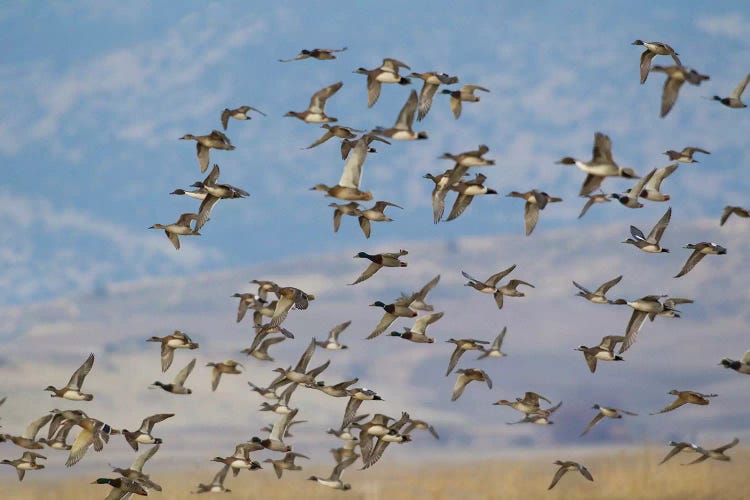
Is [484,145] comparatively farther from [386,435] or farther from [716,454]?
[716,454]

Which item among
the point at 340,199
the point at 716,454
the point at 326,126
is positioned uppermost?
the point at 326,126

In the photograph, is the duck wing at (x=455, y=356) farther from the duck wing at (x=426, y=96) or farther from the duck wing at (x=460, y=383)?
the duck wing at (x=426, y=96)

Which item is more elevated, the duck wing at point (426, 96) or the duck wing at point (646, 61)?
the duck wing at point (646, 61)

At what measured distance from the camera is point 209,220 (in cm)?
3431

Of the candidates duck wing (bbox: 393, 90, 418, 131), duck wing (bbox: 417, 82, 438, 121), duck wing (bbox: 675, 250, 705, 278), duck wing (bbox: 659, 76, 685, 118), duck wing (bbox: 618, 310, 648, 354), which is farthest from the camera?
duck wing (bbox: 675, 250, 705, 278)

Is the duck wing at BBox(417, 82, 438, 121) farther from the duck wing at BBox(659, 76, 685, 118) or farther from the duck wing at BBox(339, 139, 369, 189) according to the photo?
the duck wing at BBox(659, 76, 685, 118)

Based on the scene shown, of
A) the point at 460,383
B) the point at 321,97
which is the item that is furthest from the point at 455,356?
the point at 321,97

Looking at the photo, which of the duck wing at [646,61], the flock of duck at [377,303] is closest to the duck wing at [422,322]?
the flock of duck at [377,303]

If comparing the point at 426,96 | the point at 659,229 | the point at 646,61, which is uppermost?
the point at 646,61

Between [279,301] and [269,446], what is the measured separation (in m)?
4.26

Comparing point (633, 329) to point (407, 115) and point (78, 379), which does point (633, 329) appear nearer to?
point (407, 115)

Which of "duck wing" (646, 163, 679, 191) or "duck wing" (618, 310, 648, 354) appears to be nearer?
"duck wing" (618, 310, 648, 354)

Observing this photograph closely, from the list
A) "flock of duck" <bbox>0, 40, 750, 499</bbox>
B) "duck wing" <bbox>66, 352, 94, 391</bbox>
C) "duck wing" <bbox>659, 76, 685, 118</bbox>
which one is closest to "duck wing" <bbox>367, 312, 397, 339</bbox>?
"flock of duck" <bbox>0, 40, 750, 499</bbox>

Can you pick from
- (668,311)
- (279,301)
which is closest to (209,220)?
(279,301)
